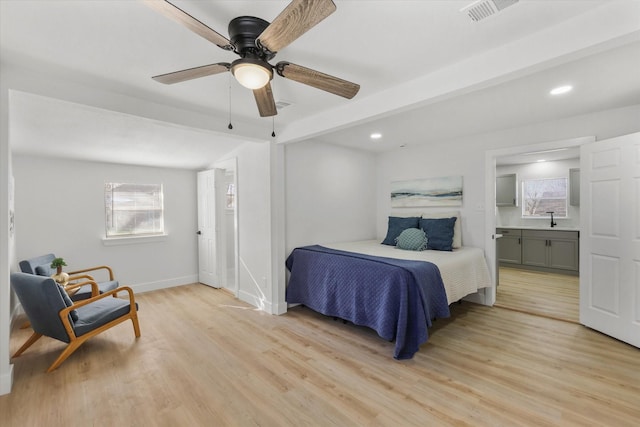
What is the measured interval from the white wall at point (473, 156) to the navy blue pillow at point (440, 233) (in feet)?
1.29

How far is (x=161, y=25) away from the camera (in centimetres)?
162

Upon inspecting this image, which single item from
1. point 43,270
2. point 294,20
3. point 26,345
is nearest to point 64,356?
point 26,345

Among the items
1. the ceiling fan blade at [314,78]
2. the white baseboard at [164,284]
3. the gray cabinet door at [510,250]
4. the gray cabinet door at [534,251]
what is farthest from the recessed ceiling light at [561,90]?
the white baseboard at [164,284]

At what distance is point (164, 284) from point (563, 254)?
7.18 meters

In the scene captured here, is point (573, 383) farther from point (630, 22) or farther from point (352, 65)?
point (352, 65)

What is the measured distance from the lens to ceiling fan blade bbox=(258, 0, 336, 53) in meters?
1.15

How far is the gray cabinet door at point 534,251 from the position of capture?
5.62m

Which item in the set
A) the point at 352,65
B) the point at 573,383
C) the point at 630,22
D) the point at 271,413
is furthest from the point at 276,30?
the point at 573,383

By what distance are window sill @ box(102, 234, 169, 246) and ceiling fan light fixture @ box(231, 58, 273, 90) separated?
4037 millimetres

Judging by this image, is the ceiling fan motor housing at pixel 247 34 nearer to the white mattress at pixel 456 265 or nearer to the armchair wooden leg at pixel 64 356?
the white mattress at pixel 456 265

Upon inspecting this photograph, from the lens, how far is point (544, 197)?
6.05 meters

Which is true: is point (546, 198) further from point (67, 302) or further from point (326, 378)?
point (67, 302)

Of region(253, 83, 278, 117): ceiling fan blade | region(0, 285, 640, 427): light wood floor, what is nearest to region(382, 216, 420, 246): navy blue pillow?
region(0, 285, 640, 427): light wood floor

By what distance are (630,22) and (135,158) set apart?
5152 mm
